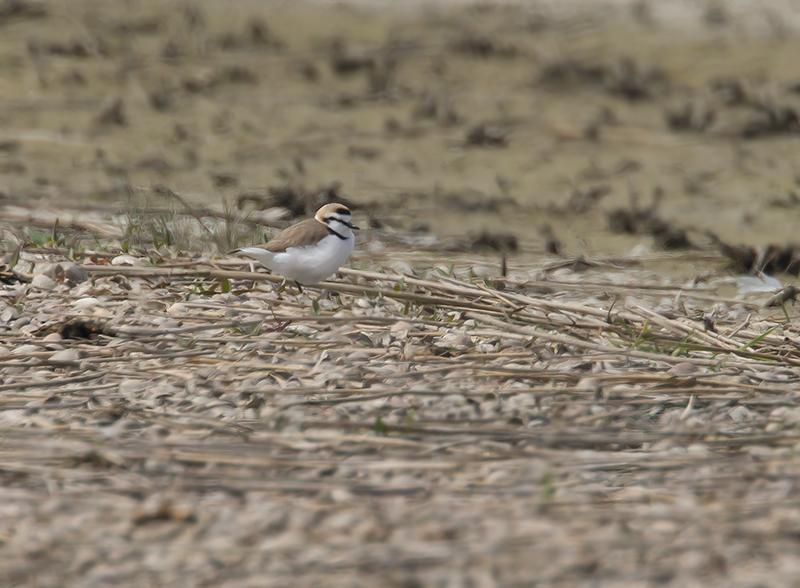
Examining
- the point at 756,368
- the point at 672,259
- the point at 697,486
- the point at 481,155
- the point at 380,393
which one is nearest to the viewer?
the point at 697,486

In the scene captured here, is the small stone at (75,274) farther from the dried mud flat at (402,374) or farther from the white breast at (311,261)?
the white breast at (311,261)

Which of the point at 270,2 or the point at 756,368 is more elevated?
the point at 270,2

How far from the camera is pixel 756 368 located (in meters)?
6.31

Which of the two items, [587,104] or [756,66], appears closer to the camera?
[587,104]

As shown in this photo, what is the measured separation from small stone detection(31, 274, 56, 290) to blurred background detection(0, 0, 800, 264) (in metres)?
2.14

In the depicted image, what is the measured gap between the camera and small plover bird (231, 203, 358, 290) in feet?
22.9

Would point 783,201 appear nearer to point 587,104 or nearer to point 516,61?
point 587,104

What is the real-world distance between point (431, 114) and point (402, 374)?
916cm

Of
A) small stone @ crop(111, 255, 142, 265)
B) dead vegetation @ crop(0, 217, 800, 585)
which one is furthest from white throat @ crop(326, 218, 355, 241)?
small stone @ crop(111, 255, 142, 265)

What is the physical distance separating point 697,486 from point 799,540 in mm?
508

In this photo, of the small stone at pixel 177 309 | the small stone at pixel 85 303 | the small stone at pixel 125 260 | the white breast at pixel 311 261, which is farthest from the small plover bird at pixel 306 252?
the small stone at pixel 125 260

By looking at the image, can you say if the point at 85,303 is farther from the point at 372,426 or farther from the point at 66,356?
the point at 372,426

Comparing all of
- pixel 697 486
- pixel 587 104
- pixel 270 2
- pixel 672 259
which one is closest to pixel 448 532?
pixel 697 486

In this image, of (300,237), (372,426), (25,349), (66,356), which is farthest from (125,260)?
(372,426)
